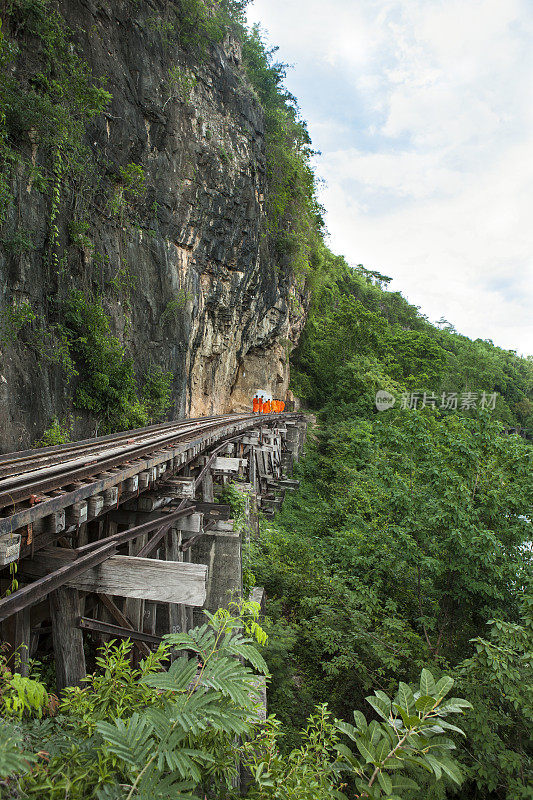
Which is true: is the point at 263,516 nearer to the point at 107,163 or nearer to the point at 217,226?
the point at 107,163

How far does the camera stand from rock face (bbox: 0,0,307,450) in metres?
10.4

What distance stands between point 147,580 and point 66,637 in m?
0.67

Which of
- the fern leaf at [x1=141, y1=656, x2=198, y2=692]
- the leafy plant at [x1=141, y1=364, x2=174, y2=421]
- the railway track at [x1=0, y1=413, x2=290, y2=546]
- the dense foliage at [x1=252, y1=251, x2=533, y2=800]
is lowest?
the dense foliage at [x1=252, y1=251, x2=533, y2=800]

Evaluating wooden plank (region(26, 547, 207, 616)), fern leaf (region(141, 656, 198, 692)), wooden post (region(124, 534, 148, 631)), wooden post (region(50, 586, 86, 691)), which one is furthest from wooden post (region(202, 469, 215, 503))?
fern leaf (region(141, 656, 198, 692))

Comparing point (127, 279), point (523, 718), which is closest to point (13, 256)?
point (127, 279)

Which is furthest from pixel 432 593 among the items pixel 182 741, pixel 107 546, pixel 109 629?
pixel 182 741

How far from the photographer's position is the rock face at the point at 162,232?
10.4 meters

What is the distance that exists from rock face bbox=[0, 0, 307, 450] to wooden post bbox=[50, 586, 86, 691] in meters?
7.09

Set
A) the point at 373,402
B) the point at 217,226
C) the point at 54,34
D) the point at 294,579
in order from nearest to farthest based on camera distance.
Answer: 1. the point at 294,579
2. the point at 54,34
3. the point at 217,226
4. the point at 373,402

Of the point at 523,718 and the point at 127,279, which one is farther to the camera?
the point at 127,279

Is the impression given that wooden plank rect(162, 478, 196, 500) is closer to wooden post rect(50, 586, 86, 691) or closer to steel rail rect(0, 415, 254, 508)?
steel rail rect(0, 415, 254, 508)

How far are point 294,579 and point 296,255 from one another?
26809 millimetres

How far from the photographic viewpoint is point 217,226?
2133cm

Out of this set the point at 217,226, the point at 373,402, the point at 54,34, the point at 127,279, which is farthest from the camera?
the point at 373,402
